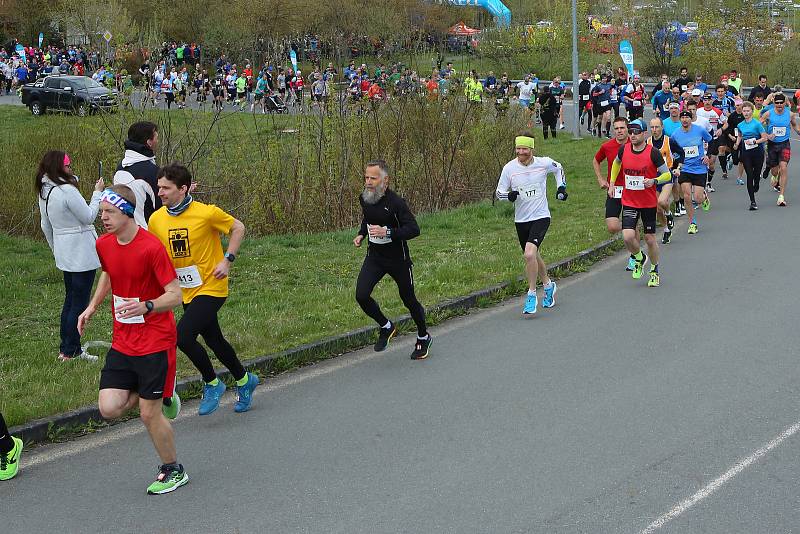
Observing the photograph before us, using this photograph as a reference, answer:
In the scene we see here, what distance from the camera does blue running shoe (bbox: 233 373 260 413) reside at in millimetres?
8219

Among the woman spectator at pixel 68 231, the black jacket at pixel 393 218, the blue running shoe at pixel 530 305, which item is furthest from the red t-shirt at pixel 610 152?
the woman spectator at pixel 68 231

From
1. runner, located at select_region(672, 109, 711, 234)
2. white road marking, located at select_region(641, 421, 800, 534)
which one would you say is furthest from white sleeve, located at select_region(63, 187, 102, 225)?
runner, located at select_region(672, 109, 711, 234)

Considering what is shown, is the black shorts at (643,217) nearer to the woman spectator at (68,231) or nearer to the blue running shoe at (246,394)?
the blue running shoe at (246,394)

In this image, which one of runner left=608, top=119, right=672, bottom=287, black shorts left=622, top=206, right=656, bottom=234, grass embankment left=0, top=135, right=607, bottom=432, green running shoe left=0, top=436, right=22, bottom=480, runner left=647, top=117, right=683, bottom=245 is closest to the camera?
green running shoe left=0, top=436, right=22, bottom=480

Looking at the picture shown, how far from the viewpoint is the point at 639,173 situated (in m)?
12.8

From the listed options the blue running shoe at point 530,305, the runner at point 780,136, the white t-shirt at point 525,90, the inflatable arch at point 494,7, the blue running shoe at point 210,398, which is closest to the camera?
the blue running shoe at point 210,398

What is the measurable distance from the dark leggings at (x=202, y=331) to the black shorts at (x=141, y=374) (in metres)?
1.20

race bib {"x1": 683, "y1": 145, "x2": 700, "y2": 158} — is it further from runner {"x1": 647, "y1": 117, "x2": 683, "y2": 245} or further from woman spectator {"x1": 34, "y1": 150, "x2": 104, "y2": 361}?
woman spectator {"x1": 34, "y1": 150, "x2": 104, "y2": 361}

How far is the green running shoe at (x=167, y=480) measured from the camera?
21.5 feet

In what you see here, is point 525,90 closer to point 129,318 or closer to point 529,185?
point 529,185

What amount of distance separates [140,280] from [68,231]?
3.21 meters

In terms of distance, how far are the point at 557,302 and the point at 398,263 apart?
3.10m

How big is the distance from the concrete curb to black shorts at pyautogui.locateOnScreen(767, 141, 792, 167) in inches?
217

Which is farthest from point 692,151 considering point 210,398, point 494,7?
point 494,7
